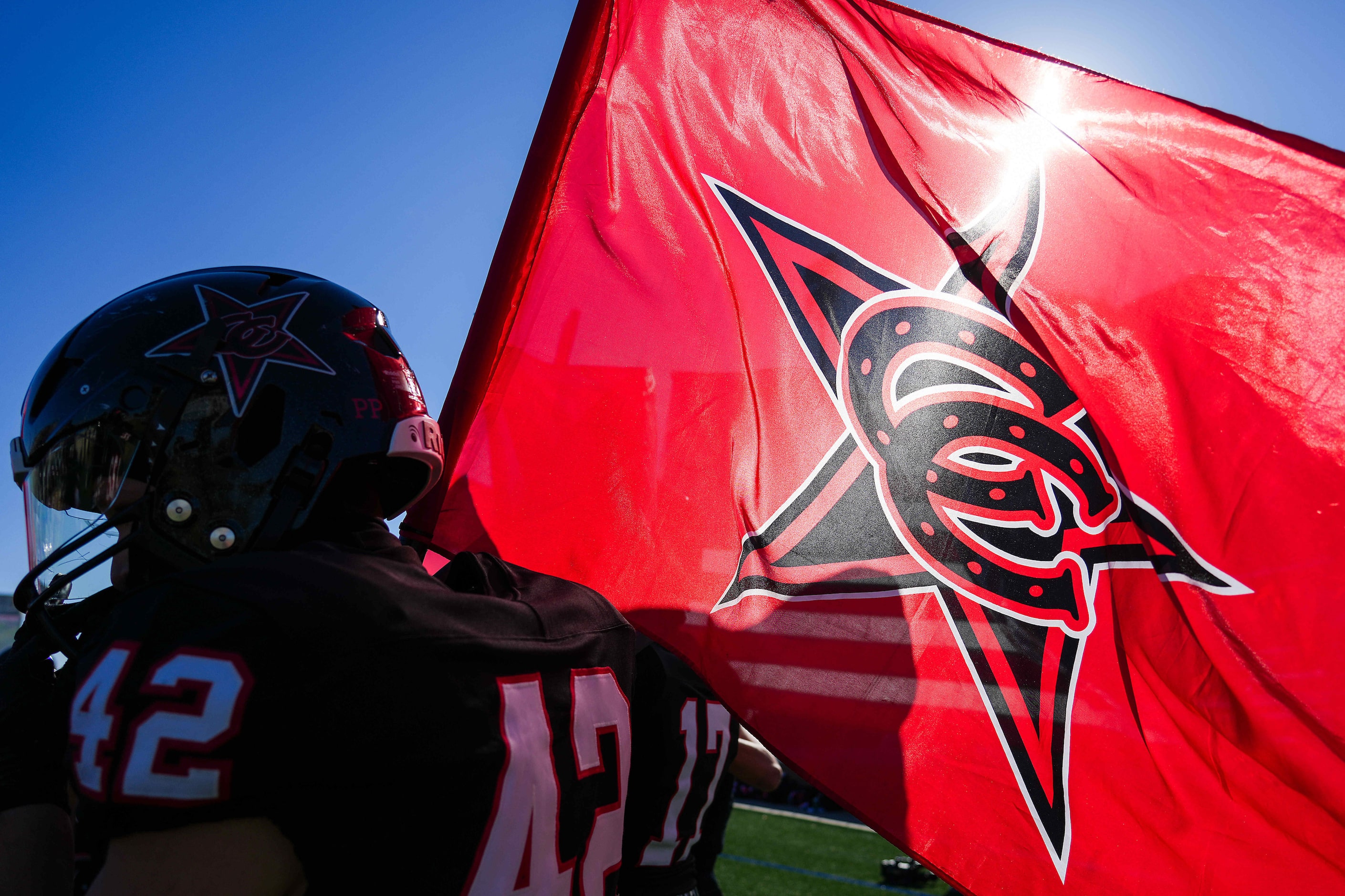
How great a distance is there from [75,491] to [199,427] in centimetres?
30

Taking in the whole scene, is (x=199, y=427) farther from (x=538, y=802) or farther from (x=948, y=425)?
(x=948, y=425)

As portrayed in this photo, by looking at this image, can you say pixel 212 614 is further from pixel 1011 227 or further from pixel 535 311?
pixel 1011 227

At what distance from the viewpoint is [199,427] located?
1641mm

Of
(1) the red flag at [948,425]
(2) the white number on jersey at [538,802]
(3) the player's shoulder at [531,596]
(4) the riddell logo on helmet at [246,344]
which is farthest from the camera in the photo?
(1) the red flag at [948,425]

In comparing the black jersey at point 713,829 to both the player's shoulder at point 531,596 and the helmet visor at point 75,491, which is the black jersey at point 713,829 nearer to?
the player's shoulder at point 531,596

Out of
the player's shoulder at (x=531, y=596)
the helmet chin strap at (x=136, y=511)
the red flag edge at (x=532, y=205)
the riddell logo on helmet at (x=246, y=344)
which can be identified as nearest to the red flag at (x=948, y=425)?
the red flag edge at (x=532, y=205)

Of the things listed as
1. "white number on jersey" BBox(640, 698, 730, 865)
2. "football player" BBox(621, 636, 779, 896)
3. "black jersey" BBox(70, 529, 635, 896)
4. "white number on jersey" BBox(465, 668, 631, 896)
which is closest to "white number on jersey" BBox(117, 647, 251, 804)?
"black jersey" BBox(70, 529, 635, 896)

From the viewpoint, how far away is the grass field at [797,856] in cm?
1075

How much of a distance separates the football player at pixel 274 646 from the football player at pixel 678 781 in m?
1.25

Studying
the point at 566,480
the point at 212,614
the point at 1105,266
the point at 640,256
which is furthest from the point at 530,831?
the point at 1105,266

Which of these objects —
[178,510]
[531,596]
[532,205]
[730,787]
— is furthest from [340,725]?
[730,787]

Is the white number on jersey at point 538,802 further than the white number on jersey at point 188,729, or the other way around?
the white number on jersey at point 538,802

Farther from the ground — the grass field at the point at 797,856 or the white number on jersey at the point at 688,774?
the white number on jersey at the point at 688,774

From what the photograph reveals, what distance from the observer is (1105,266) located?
247 cm
